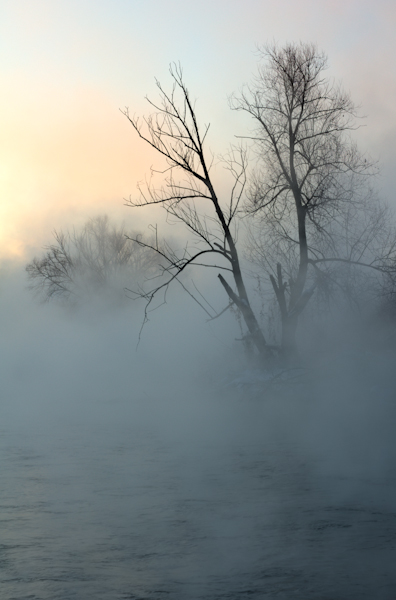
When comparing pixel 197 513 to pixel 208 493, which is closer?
pixel 197 513

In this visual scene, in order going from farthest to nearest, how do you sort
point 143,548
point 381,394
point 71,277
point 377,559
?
point 71,277, point 381,394, point 143,548, point 377,559

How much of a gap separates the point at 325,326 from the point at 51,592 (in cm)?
1742

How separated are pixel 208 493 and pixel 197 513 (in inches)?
32.6

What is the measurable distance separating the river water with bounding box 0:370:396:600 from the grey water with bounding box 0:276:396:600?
21 millimetres

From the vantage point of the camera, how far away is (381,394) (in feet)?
49.1

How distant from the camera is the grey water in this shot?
538cm

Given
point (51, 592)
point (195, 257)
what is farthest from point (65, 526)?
point (195, 257)

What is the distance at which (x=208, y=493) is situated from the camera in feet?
26.4

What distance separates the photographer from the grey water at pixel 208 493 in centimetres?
538

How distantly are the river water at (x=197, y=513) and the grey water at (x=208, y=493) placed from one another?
0.02 m

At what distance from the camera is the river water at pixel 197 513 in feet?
17.4

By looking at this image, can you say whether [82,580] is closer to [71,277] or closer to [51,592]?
[51,592]

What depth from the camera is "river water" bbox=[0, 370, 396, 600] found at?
5305mm

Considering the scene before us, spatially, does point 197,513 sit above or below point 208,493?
below
